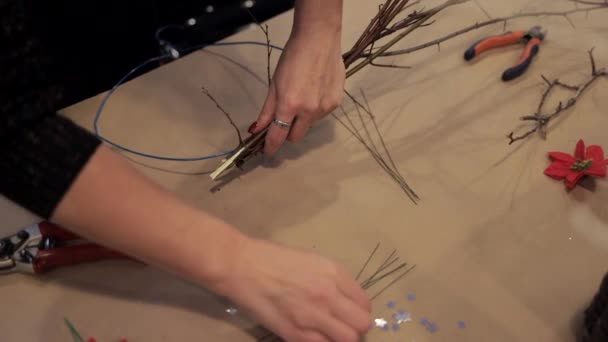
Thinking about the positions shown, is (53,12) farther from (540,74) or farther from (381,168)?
(540,74)

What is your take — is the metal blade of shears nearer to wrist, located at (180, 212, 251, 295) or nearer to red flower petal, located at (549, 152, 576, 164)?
wrist, located at (180, 212, 251, 295)

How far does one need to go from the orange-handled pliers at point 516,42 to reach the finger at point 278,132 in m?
0.43

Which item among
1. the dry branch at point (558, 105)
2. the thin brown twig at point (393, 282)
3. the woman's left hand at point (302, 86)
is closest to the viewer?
the thin brown twig at point (393, 282)

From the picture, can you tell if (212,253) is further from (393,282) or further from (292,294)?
(393,282)

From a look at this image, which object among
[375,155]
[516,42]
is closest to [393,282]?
[375,155]

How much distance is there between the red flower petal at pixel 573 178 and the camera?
82 centimetres

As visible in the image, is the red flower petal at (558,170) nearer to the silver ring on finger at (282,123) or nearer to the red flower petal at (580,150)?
the red flower petal at (580,150)

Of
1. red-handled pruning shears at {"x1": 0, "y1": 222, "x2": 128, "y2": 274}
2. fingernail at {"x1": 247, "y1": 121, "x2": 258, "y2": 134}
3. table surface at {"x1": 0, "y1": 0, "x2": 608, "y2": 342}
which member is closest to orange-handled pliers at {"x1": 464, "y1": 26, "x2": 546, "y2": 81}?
table surface at {"x1": 0, "y1": 0, "x2": 608, "y2": 342}

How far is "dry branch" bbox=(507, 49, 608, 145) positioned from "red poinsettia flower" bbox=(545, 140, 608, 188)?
2.4 inches

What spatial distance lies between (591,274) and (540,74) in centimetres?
45

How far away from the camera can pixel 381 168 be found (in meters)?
0.85

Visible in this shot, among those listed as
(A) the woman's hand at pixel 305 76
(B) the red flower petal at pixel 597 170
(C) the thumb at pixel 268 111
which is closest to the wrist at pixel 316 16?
(A) the woman's hand at pixel 305 76

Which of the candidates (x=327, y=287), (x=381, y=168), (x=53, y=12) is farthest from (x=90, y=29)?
(x=327, y=287)

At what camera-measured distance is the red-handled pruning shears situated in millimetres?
676
